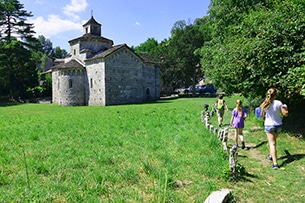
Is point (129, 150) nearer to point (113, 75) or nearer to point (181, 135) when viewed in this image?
point (181, 135)

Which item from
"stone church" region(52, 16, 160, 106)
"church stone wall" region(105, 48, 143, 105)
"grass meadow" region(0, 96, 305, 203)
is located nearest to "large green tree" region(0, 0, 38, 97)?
"stone church" region(52, 16, 160, 106)

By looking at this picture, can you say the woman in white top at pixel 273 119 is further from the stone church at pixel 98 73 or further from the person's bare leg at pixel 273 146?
the stone church at pixel 98 73

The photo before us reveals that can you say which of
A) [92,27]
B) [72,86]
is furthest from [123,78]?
[92,27]

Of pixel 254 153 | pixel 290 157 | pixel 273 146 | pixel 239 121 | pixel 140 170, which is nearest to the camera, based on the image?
pixel 140 170

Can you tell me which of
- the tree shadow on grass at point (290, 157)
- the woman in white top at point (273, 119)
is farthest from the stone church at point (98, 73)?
the woman in white top at point (273, 119)

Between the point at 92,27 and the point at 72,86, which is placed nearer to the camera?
the point at 72,86

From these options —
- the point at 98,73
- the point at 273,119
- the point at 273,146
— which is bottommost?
the point at 273,146

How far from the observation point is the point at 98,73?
3002 cm

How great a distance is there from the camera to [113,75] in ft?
99.3

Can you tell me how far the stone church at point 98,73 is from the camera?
2980 centimetres

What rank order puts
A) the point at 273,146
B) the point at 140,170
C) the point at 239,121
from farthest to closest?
the point at 239,121, the point at 273,146, the point at 140,170

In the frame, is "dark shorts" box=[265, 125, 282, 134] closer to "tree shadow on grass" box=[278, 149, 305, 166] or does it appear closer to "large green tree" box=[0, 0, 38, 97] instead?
"tree shadow on grass" box=[278, 149, 305, 166]

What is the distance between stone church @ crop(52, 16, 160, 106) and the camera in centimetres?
2980

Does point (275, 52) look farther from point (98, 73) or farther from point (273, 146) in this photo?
point (98, 73)
